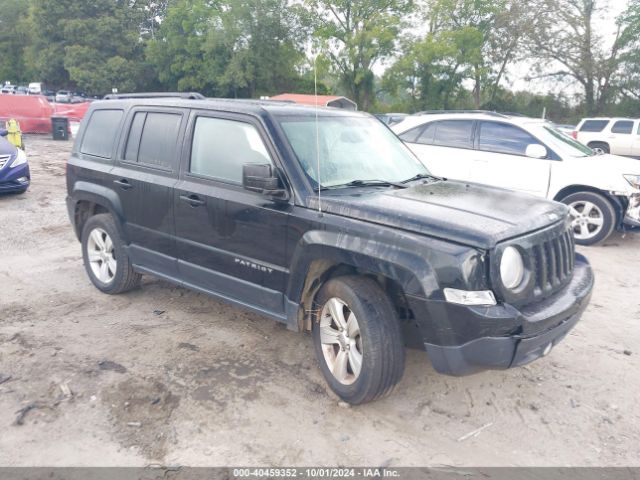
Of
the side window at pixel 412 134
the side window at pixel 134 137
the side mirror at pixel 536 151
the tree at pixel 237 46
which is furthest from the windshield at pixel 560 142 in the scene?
the tree at pixel 237 46

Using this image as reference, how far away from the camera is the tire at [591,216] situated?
7539 mm

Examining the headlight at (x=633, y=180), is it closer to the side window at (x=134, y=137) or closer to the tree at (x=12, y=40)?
the side window at (x=134, y=137)

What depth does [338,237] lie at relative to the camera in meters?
3.40

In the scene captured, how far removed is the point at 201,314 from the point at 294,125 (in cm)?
201

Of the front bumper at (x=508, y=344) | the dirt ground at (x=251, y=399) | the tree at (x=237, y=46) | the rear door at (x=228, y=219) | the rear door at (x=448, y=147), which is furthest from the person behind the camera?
the tree at (x=237, y=46)

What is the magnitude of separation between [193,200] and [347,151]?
49.4 inches

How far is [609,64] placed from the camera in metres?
33.8

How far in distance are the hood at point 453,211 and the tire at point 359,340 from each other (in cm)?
45

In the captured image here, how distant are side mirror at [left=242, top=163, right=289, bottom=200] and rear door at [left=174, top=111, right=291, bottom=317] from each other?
11 centimetres

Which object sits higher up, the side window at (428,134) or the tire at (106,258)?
the side window at (428,134)

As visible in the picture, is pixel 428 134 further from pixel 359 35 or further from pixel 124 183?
pixel 359 35

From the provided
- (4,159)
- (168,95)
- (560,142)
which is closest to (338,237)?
(168,95)

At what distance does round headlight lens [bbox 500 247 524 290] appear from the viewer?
121 inches

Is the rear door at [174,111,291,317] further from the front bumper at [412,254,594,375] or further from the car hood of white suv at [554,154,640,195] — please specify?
Result: the car hood of white suv at [554,154,640,195]
